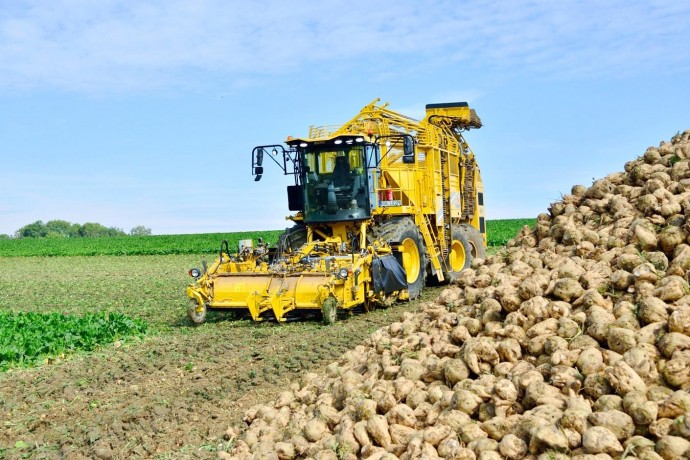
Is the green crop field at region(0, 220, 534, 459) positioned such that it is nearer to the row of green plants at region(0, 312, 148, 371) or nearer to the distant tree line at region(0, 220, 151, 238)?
the row of green plants at region(0, 312, 148, 371)

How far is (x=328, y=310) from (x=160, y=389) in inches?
138

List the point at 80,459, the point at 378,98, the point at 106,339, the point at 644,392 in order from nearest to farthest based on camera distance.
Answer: the point at 644,392, the point at 80,459, the point at 106,339, the point at 378,98

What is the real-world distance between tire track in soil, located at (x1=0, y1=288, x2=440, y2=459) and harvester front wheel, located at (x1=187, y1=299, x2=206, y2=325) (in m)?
0.54

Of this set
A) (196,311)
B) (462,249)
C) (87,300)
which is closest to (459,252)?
(462,249)

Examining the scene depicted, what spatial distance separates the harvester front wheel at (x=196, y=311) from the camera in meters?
11.7

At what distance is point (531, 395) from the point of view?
460cm

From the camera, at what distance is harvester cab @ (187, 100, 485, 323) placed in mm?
11320

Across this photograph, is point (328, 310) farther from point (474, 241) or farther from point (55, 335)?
point (474, 241)

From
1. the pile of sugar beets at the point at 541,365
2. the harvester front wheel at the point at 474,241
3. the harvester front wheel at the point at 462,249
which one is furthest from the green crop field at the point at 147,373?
the harvester front wheel at the point at 474,241

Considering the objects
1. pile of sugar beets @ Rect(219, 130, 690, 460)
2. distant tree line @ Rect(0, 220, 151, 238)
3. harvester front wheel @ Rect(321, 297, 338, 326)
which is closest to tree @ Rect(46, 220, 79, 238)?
distant tree line @ Rect(0, 220, 151, 238)

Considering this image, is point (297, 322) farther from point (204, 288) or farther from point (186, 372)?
point (186, 372)

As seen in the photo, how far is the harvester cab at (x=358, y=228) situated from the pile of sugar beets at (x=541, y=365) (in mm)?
4376

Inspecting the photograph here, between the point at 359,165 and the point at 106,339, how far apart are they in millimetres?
4995

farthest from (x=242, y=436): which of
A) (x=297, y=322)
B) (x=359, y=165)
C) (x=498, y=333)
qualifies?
(x=359, y=165)
